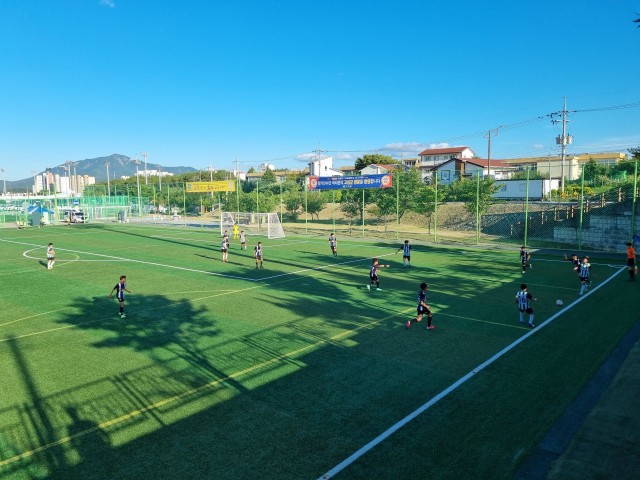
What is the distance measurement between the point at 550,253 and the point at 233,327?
25.7 meters

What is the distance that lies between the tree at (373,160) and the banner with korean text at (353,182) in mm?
70290

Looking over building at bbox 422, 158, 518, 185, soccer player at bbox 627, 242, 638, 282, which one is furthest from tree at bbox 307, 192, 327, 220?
soccer player at bbox 627, 242, 638, 282

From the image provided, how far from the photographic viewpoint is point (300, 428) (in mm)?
9062

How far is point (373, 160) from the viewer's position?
119938 millimetres

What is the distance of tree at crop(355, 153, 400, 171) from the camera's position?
119m

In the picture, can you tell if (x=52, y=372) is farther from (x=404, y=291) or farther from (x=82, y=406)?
(x=404, y=291)

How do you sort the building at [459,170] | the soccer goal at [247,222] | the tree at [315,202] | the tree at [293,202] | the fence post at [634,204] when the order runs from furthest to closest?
the building at [459,170], the tree at [293,202], the tree at [315,202], the soccer goal at [247,222], the fence post at [634,204]

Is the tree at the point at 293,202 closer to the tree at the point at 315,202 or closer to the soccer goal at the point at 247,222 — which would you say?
the tree at the point at 315,202

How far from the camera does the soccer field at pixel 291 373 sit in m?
8.15

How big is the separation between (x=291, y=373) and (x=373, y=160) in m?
112

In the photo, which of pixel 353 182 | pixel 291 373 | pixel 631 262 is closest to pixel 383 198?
pixel 353 182

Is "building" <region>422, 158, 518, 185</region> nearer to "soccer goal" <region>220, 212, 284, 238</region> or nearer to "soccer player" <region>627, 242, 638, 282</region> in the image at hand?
"soccer goal" <region>220, 212, 284, 238</region>

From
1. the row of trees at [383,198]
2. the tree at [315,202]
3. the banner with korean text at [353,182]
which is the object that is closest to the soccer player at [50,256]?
the row of trees at [383,198]

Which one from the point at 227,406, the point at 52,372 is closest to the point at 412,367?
the point at 227,406
